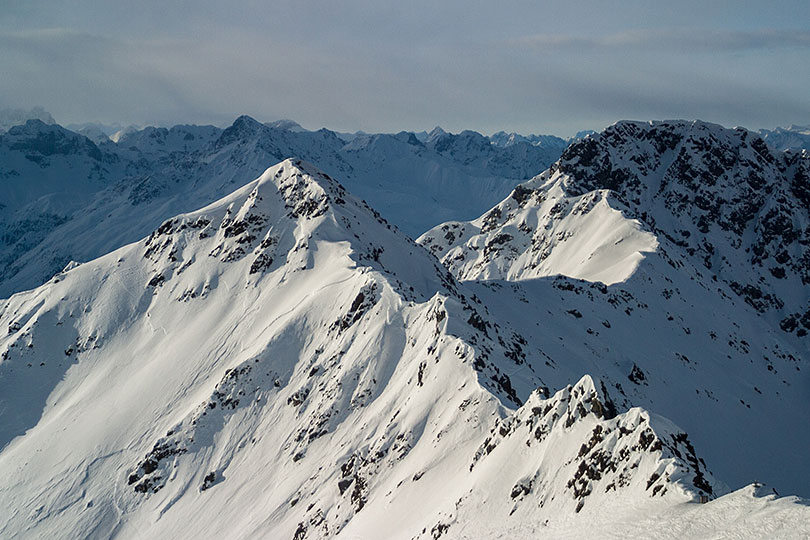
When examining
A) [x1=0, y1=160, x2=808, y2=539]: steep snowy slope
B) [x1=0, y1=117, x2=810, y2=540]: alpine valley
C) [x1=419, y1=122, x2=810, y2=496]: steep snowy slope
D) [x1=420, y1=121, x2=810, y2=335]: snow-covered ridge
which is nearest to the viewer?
[x1=0, y1=117, x2=810, y2=540]: alpine valley

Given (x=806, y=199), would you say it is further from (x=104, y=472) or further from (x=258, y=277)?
(x=104, y=472)

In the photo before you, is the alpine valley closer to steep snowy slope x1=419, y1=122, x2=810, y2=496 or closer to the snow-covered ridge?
steep snowy slope x1=419, y1=122, x2=810, y2=496

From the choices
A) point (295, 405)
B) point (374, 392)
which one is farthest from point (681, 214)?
point (295, 405)

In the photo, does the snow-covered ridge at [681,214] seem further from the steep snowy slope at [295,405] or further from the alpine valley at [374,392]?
the steep snowy slope at [295,405]

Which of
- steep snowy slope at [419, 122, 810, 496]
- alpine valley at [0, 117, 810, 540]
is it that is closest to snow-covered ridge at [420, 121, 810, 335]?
steep snowy slope at [419, 122, 810, 496]

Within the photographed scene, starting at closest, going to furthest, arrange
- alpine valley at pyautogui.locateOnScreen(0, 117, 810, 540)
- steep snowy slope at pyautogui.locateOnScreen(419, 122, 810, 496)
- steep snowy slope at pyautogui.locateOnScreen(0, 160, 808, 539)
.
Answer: alpine valley at pyautogui.locateOnScreen(0, 117, 810, 540)
steep snowy slope at pyautogui.locateOnScreen(0, 160, 808, 539)
steep snowy slope at pyautogui.locateOnScreen(419, 122, 810, 496)

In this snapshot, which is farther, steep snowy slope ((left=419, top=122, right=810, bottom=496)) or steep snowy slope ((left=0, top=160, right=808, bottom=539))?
steep snowy slope ((left=419, top=122, right=810, bottom=496))

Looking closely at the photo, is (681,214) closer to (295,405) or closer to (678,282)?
(678,282)
